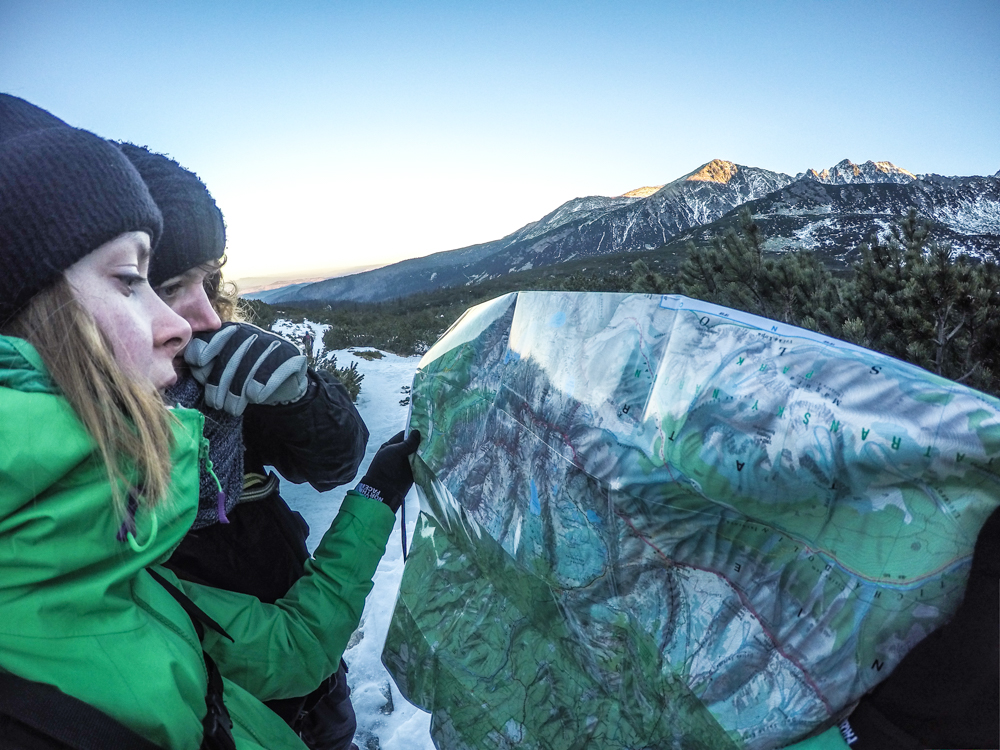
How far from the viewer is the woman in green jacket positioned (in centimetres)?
65

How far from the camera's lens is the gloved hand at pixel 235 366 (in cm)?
117

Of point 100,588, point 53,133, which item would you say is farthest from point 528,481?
point 53,133

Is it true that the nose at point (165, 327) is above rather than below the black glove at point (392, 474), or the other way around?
above

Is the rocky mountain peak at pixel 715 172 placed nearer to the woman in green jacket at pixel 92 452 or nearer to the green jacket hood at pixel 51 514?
the woman in green jacket at pixel 92 452

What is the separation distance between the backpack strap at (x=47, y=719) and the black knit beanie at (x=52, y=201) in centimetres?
54

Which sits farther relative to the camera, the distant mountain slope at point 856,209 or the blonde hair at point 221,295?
the distant mountain slope at point 856,209

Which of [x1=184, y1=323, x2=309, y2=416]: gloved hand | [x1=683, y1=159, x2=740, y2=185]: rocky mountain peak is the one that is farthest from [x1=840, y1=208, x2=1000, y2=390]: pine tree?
[x1=683, y1=159, x2=740, y2=185]: rocky mountain peak

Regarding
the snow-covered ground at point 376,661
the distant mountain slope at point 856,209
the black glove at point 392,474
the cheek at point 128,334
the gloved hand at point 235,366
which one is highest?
the distant mountain slope at point 856,209

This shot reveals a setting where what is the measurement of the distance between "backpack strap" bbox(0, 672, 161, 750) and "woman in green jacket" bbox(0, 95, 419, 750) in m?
0.02

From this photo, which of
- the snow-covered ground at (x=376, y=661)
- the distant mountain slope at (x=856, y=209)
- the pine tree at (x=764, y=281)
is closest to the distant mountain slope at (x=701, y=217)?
the distant mountain slope at (x=856, y=209)

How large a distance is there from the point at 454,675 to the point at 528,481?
1.98 ft

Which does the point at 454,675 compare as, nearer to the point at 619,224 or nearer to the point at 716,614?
the point at 716,614

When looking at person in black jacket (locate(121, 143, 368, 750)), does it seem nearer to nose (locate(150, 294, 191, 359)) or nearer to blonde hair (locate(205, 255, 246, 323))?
blonde hair (locate(205, 255, 246, 323))

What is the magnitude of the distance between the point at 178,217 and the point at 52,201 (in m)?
0.41
